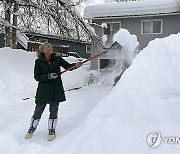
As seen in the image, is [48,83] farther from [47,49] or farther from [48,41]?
[48,41]

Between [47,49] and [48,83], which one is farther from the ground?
[47,49]

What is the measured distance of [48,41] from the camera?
31.0m

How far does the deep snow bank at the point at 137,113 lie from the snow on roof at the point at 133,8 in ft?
41.6

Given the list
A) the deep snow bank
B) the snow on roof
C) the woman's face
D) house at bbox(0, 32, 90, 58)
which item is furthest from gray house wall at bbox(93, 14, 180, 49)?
the woman's face

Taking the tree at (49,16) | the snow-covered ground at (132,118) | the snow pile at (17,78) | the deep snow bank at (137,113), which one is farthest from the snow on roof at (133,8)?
the deep snow bank at (137,113)

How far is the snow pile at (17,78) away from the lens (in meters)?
9.98

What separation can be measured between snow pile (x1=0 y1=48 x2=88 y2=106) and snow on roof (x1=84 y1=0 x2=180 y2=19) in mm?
5444

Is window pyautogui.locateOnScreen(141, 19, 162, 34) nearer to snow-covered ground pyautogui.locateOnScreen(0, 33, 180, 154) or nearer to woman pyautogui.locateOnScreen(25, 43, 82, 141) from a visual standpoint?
snow-covered ground pyautogui.locateOnScreen(0, 33, 180, 154)

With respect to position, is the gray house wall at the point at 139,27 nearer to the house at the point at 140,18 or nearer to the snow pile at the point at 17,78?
the house at the point at 140,18

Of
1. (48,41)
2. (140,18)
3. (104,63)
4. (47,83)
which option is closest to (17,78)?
(47,83)

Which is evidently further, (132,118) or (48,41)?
(48,41)

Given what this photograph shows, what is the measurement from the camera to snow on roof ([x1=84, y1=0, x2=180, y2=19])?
55.2ft

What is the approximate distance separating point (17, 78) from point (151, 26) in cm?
991

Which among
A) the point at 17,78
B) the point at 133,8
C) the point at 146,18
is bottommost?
the point at 17,78
